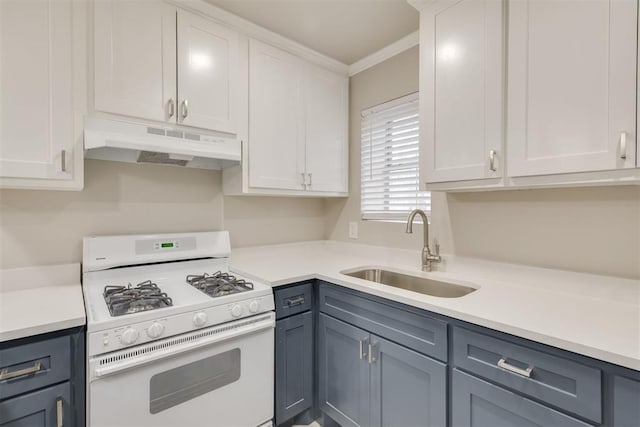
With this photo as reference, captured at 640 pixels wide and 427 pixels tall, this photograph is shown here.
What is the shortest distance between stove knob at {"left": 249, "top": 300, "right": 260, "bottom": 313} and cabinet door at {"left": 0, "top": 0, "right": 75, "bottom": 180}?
0.97 meters

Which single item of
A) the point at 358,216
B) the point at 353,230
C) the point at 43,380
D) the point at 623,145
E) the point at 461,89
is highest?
the point at 461,89

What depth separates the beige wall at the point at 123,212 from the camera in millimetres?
1487

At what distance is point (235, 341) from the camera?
144 cm

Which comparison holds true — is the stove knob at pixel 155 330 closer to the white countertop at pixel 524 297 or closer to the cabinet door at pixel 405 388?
the white countertop at pixel 524 297

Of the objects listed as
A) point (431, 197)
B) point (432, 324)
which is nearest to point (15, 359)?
point (432, 324)

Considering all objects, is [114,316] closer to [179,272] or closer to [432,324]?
[179,272]

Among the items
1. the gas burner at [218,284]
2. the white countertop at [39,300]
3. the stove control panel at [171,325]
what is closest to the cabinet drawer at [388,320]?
the stove control panel at [171,325]

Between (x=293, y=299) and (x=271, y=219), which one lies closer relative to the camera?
(x=293, y=299)

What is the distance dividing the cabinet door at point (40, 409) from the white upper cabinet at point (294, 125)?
1208mm

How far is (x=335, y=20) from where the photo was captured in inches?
72.9

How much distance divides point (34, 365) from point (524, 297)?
1.87 metres

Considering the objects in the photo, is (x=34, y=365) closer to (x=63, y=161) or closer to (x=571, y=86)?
(x=63, y=161)

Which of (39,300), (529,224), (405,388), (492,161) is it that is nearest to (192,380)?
(39,300)

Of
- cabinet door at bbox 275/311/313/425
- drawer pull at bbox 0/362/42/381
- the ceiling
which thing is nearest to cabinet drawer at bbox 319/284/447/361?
cabinet door at bbox 275/311/313/425
